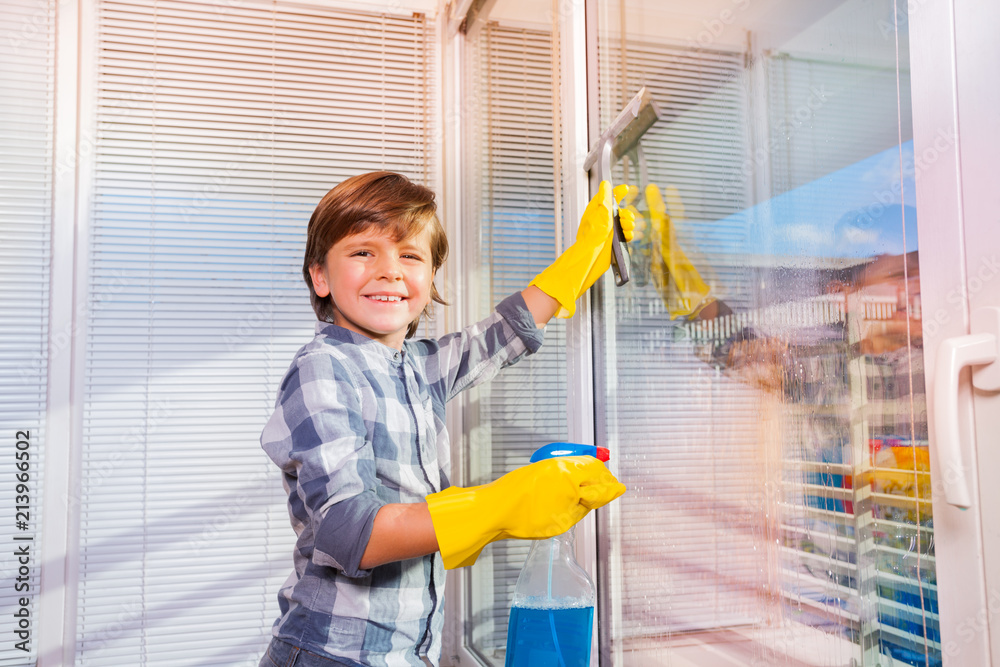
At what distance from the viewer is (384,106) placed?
2.10 meters

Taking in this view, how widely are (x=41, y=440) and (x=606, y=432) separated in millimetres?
1511

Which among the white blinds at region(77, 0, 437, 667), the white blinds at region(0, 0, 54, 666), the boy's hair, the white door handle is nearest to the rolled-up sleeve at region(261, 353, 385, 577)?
the boy's hair

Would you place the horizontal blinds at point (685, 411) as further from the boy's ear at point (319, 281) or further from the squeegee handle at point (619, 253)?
the boy's ear at point (319, 281)

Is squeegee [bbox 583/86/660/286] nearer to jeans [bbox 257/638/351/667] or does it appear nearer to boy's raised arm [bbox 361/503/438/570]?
boy's raised arm [bbox 361/503/438/570]

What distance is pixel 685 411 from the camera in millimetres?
951

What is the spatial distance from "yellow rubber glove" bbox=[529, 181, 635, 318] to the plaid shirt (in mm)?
272

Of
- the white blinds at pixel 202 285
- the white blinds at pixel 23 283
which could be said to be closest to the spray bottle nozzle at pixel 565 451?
the white blinds at pixel 202 285

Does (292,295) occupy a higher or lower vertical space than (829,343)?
higher

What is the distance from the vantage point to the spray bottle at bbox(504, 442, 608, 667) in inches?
38.3

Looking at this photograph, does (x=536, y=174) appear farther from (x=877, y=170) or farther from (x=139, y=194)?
(x=139, y=194)

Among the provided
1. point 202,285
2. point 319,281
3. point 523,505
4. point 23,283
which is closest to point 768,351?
point 523,505

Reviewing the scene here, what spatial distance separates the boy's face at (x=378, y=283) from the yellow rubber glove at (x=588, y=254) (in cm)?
21

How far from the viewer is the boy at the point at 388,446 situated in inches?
34.0

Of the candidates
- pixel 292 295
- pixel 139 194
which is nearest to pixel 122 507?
pixel 292 295
